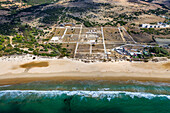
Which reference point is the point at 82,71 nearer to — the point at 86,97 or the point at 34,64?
the point at 86,97

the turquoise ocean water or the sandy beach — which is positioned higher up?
the sandy beach

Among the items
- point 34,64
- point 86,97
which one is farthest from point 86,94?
point 34,64

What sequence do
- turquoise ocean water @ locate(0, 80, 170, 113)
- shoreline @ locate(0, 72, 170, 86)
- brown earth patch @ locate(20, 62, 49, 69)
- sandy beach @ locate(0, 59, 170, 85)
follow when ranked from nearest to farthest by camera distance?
turquoise ocean water @ locate(0, 80, 170, 113), shoreline @ locate(0, 72, 170, 86), sandy beach @ locate(0, 59, 170, 85), brown earth patch @ locate(20, 62, 49, 69)

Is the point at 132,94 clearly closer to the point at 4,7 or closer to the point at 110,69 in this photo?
the point at 110,69

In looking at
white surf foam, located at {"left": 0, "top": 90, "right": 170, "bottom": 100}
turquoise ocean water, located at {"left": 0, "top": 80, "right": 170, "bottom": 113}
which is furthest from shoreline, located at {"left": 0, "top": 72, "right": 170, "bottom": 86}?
white surf foam, located at {"left": 0, "top": 90, "right": 170, "bottom": 100}

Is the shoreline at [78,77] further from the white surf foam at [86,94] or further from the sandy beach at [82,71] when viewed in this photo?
the white surf foam at [86,94]

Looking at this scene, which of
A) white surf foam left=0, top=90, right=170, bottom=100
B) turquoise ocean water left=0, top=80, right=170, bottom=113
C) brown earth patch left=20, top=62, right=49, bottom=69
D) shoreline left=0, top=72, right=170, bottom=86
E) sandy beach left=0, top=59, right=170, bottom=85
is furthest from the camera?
brown earth patch left=20, top=62, right=49, bottom=69

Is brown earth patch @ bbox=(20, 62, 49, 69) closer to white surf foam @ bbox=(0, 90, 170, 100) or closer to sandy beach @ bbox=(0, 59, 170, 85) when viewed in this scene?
sandy beach @ bbox=(0, 59, 170, 85)
